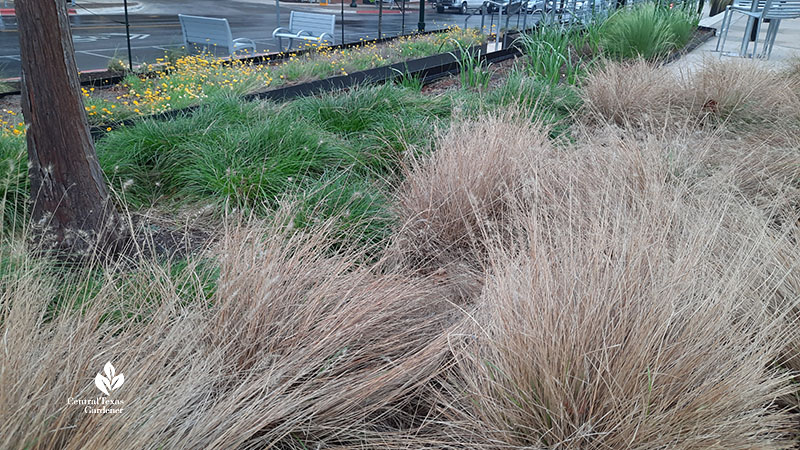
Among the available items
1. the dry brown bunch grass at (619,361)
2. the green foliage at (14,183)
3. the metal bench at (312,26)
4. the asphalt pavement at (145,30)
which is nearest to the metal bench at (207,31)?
the asphalt pavement at (145,30)

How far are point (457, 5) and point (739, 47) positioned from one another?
92.3ft

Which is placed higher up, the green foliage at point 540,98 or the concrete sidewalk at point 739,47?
the green foliage at point 540,98

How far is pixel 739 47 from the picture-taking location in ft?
40.2

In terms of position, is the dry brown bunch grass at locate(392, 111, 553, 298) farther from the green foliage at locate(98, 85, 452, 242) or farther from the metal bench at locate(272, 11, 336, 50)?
the metal bench at locate(272, 11, 336, 50)

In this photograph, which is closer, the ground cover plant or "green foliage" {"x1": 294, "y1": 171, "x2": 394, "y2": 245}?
the ground cover plant

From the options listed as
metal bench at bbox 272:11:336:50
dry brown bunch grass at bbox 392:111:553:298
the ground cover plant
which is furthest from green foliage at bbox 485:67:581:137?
metal bench at bbox 272:11:336:50

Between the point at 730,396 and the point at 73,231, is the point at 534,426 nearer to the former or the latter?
the point at 730,396

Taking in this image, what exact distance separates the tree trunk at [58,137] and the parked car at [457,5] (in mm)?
37119

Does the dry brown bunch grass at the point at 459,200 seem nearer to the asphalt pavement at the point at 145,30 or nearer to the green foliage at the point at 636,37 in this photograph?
the green foliage at the point at 636,37

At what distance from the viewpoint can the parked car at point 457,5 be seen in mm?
37969

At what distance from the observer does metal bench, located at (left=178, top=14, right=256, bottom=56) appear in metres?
11.9

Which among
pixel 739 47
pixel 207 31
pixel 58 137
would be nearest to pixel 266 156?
pixel 58 137

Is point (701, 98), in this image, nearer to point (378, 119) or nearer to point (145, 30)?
point (378, 119)

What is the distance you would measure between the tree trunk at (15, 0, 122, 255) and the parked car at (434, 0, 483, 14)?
37.1m
